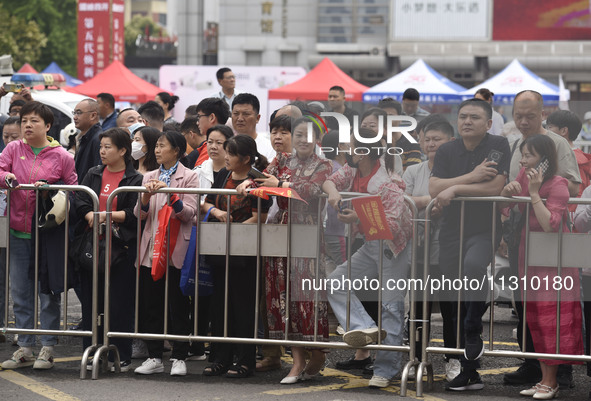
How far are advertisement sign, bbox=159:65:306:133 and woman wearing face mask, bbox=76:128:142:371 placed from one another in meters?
15.1

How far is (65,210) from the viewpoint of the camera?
7.18 meters

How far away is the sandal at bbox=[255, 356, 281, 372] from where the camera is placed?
7.29m

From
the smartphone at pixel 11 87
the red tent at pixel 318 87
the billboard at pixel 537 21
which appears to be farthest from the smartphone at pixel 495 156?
the billboard at pixel 537 21

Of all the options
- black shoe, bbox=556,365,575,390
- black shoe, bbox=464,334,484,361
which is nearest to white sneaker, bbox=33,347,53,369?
black shoe, bbox=464,334,484,361

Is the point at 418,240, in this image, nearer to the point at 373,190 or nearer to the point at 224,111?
the point at 373,190

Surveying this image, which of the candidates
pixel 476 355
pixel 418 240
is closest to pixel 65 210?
pixel 418 240

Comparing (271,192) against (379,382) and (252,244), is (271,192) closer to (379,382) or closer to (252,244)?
(252,244)

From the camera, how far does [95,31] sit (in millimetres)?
36156

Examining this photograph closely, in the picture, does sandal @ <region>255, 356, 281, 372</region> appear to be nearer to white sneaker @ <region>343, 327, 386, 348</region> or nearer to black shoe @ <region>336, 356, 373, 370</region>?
black shoe @ <region>336, 356, 373, 370</region>

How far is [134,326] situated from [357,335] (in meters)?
1.82

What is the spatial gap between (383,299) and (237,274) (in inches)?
40.3

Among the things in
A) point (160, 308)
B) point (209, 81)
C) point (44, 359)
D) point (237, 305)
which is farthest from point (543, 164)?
point (209, 81)

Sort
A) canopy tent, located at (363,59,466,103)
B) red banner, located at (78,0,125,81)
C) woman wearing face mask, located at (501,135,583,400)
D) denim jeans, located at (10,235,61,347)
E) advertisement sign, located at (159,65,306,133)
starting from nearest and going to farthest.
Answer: woman wearing face mask, located at (501,135,583,400) → denim jeans, located at (10,235,61,347) → canopy tent, located at (363,59,466,103) → advertisement sign, located at (159,65,306,133) → red banner, located at (78,0,125,81)

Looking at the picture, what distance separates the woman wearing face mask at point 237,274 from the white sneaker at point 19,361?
1.35 metres
